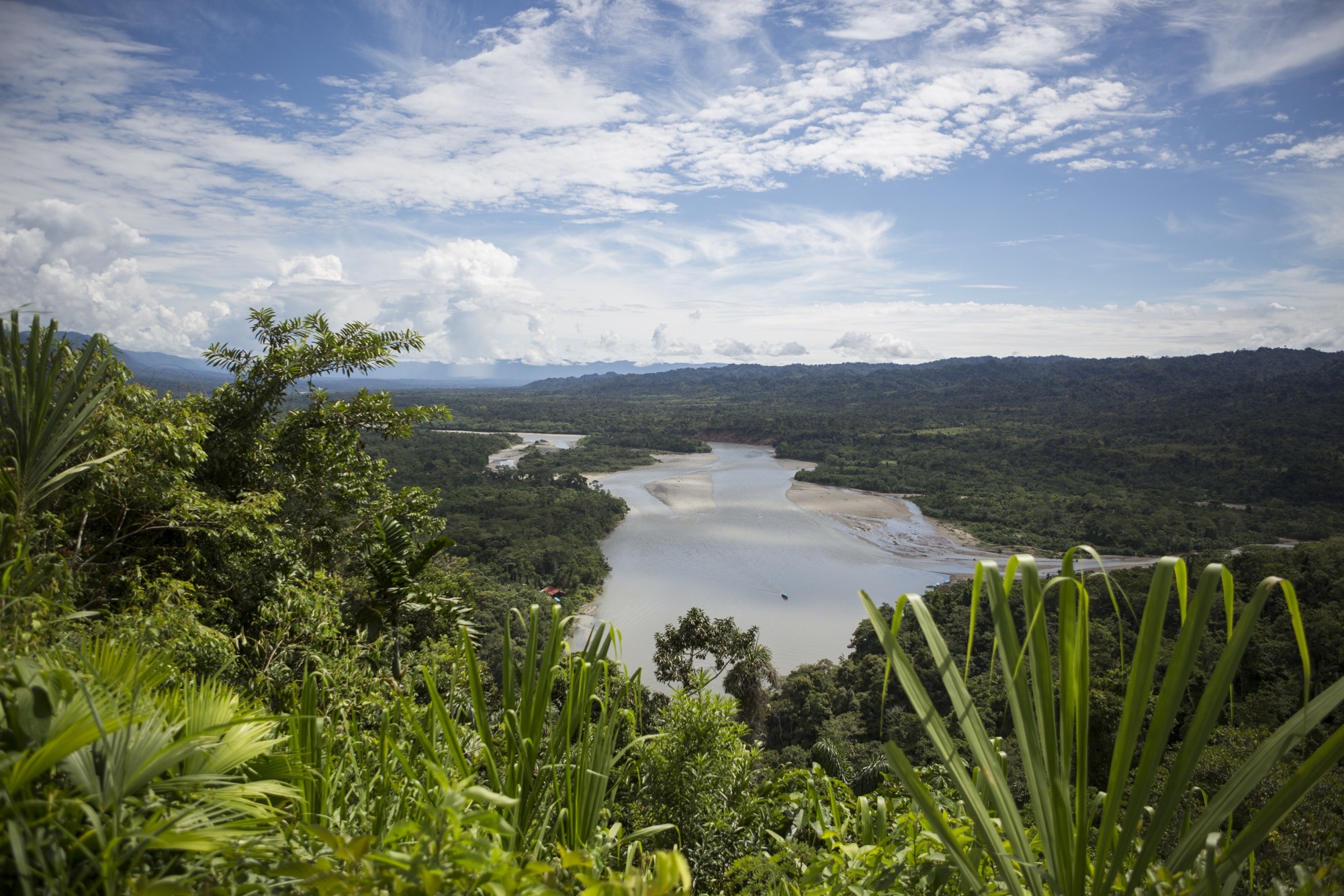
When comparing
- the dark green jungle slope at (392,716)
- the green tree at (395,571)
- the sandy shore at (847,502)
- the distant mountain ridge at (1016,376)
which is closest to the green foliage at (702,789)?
the dark green jungle slope at (392,716)

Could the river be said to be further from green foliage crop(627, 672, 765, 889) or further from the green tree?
green foliage crop(627, 672, 765, 889)

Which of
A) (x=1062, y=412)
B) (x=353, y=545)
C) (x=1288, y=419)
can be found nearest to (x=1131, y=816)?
(x=353, y=545)

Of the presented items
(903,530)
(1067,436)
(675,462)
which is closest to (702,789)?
(903,530)

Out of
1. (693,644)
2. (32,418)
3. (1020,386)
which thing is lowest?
(693,644)

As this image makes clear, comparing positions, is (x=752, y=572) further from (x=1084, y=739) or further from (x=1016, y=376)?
(x=1016, y=376)

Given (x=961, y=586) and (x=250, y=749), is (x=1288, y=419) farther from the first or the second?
(x=250, y=749)

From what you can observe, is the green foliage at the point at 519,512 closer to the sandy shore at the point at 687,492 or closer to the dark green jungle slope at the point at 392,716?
the sandy shore at the point at 687,492
